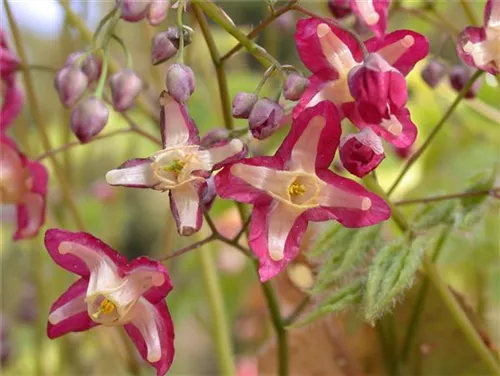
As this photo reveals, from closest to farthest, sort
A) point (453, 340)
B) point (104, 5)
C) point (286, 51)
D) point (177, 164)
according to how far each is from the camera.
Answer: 1. point (177, 164)
2. point (453, 340)
3. point (104, 5)
4. point (286, 51)

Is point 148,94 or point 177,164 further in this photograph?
point 148,94

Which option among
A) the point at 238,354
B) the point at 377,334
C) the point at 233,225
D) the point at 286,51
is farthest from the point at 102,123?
the point at 286,51

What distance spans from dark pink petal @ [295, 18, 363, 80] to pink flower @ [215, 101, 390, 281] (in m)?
0.04

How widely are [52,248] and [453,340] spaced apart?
1.09 feet

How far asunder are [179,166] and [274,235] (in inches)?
2.6

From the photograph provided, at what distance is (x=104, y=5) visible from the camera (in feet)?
3.48

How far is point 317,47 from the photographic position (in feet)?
1.47

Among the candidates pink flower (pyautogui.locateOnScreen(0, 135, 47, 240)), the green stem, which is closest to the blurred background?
the green stem

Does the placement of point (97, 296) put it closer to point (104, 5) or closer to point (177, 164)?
point (177, 164)

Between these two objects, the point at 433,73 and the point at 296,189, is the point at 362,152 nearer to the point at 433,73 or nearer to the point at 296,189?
the point at 296,189

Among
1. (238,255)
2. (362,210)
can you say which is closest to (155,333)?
(362,210)

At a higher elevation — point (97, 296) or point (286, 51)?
point (97, 296)

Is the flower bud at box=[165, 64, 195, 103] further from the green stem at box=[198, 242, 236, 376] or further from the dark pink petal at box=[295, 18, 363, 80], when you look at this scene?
the green stem at box=[198, 242, 236, 376]

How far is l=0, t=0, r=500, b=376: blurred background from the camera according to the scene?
26.0 inches
